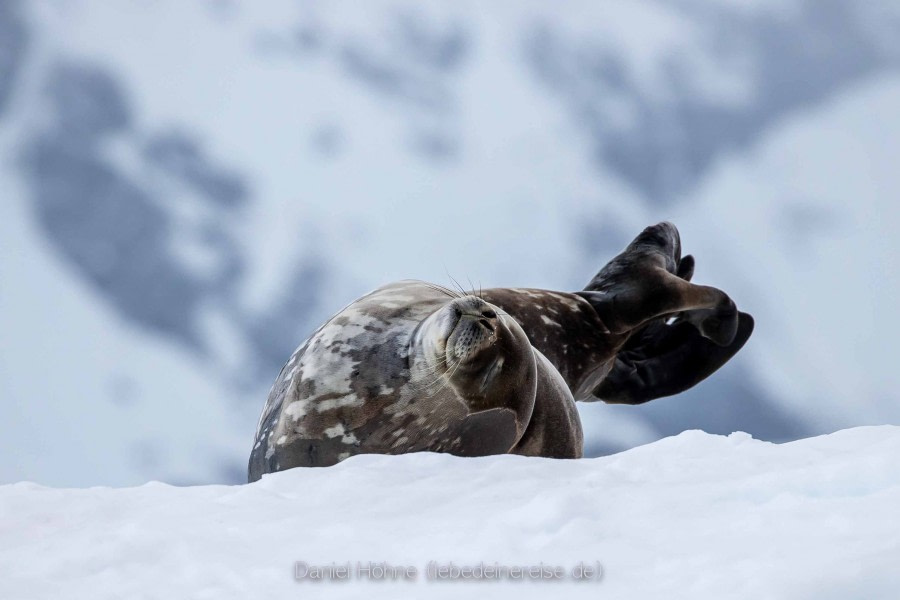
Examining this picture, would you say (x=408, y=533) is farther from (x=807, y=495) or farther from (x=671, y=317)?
(x=671, y=317)

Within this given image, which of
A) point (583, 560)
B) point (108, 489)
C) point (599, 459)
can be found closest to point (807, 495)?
point (583, 560)

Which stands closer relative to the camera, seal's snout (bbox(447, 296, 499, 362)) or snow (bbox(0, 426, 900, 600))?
snow (bbox(0, 426, 900, 600))

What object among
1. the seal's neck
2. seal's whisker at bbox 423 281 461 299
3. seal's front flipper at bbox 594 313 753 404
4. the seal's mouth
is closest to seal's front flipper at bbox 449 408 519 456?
the seal's mouth

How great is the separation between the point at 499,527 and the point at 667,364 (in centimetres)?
479

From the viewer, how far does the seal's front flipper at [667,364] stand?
670cm

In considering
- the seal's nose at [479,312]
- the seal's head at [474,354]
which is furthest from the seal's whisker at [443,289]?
the seal's nose at [479,312]

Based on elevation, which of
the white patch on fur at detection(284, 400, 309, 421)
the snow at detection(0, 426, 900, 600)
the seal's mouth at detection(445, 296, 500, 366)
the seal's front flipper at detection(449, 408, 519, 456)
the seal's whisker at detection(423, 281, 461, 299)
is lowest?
the snow at detection(0, 426, 900, 600)

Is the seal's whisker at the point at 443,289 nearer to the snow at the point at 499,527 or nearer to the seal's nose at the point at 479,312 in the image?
the seal's nose at the point at 479,312

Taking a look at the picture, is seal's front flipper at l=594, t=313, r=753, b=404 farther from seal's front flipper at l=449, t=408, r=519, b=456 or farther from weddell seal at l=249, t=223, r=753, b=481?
seal's front flipper at l=449, t=408, r=519, b=456

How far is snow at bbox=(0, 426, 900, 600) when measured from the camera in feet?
6.03

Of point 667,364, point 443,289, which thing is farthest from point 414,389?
point 667,364

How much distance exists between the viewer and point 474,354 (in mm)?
3729

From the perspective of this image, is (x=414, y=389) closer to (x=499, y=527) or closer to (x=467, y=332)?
(x=467, y=332)

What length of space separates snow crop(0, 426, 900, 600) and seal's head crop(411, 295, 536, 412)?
34.1 inches
